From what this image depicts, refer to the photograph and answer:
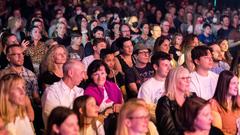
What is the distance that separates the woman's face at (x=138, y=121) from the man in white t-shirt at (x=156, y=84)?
60.3 inches

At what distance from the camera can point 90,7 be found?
47.4 feet

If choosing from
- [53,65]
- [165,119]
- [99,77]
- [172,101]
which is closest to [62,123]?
[165,119]

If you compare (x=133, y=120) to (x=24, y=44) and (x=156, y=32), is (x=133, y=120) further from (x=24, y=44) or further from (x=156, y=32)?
(x=156, y=32)

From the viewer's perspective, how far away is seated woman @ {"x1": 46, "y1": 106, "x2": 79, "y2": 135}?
3.91 metres

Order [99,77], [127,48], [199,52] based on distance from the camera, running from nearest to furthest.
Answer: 1. [99,77]
2. [199,52]
3. [127,48]

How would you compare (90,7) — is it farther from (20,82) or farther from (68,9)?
(20,82)

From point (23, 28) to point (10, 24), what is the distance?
32.8 inches

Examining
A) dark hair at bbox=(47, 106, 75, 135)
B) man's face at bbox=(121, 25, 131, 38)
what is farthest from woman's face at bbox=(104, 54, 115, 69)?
dark hair at bbox=(47, 106, 75, 135)

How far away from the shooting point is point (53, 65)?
6.41 meters

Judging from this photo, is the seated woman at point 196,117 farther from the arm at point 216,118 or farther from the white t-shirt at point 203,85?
the white t-shirt at point 203,85

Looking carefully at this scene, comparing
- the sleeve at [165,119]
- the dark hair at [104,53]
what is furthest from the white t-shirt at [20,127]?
the dark hair at [104,53]

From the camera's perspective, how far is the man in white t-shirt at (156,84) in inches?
232

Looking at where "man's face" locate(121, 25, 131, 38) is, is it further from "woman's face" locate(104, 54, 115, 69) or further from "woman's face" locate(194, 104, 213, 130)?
"woman's face" locate(194, 104, 213, 130)

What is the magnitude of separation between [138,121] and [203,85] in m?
2.21
